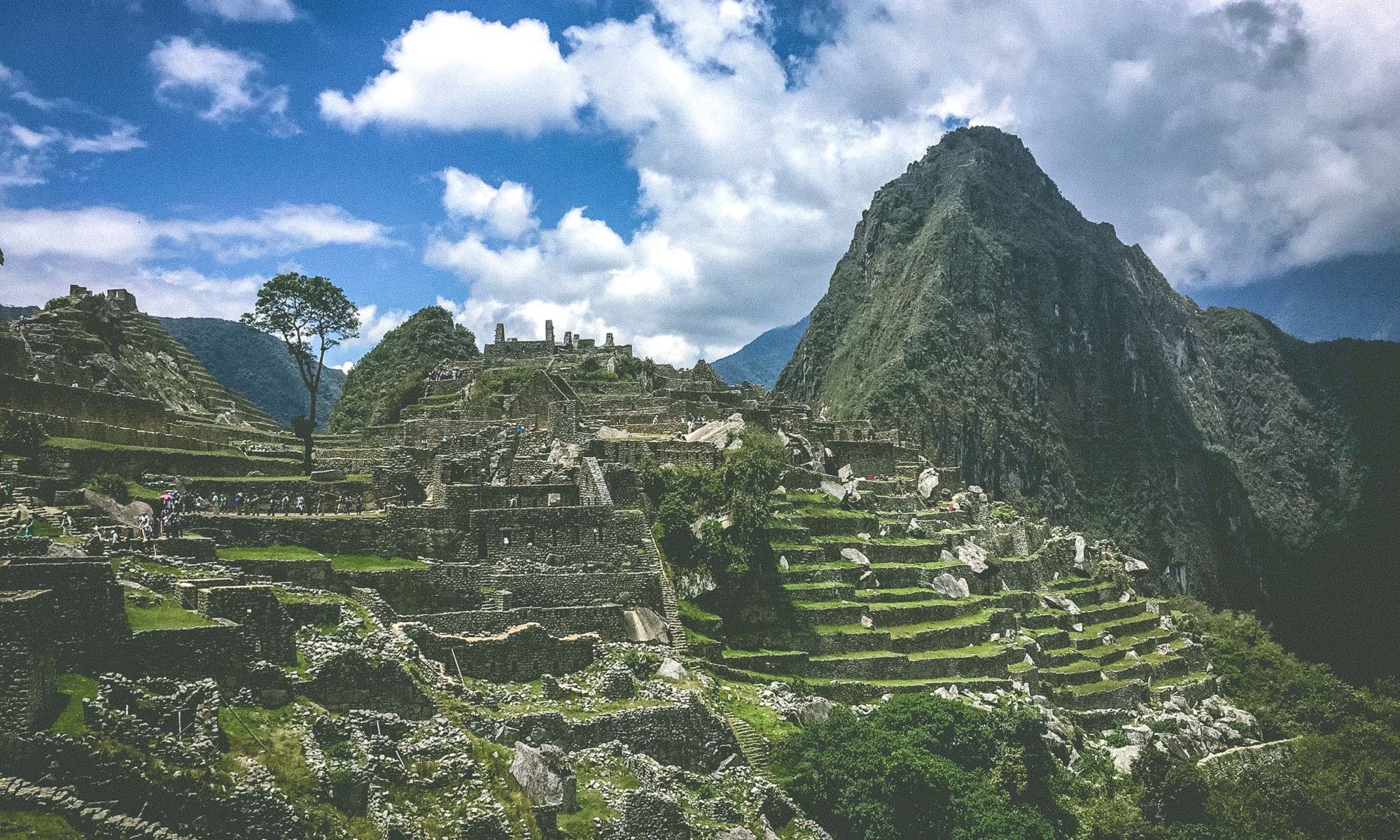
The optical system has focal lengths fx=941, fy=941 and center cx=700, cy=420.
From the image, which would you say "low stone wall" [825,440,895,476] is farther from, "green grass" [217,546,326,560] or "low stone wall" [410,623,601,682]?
"green grass" [217,546,326,560]

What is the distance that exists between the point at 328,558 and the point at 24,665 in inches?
377

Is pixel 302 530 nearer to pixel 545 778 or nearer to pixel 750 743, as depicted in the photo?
pixel 545 778

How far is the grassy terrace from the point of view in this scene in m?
21.6

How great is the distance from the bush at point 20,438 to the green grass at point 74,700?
440 inches

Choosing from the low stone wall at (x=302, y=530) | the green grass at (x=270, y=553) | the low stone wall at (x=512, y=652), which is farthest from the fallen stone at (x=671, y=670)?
the green grass at (x=270, y=553)

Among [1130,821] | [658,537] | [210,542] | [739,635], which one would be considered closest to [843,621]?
[739,635]

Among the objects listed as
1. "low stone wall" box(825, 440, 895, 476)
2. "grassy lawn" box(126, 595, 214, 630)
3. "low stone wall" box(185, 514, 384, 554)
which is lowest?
"grassy lawn" box(126, 595, 214, 630)

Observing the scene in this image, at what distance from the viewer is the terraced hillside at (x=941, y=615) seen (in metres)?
32.8

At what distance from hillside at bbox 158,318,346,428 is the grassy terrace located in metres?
62.1

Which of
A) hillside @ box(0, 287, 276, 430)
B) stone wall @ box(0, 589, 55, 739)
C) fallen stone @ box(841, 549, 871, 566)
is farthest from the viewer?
fallen stone @ box(841, 549, 871, 566)

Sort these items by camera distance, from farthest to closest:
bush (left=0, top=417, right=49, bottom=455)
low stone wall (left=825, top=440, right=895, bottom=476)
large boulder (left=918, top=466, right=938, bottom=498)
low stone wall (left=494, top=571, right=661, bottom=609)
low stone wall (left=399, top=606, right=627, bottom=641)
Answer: large boulder (left=918, top=466, right=938, bottom=498), low stone wall (left=825, top=440, right=895, bottom=476), low stone wall (left=494, top=571, right=661, bottom=609), low stone wall (left=399, top=606, right=627, bottom=641), bush (left=0, top=417, right=49, bottom=455)

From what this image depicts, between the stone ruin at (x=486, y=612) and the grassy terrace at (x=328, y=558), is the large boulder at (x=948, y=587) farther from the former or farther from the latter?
the grassy terrace at (x=328, y=558)

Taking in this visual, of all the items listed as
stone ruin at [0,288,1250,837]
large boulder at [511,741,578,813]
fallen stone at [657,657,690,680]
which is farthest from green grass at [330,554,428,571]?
fallen stone at [657,657,690,680]

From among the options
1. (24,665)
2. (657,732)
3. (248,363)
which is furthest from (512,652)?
(248,363)
